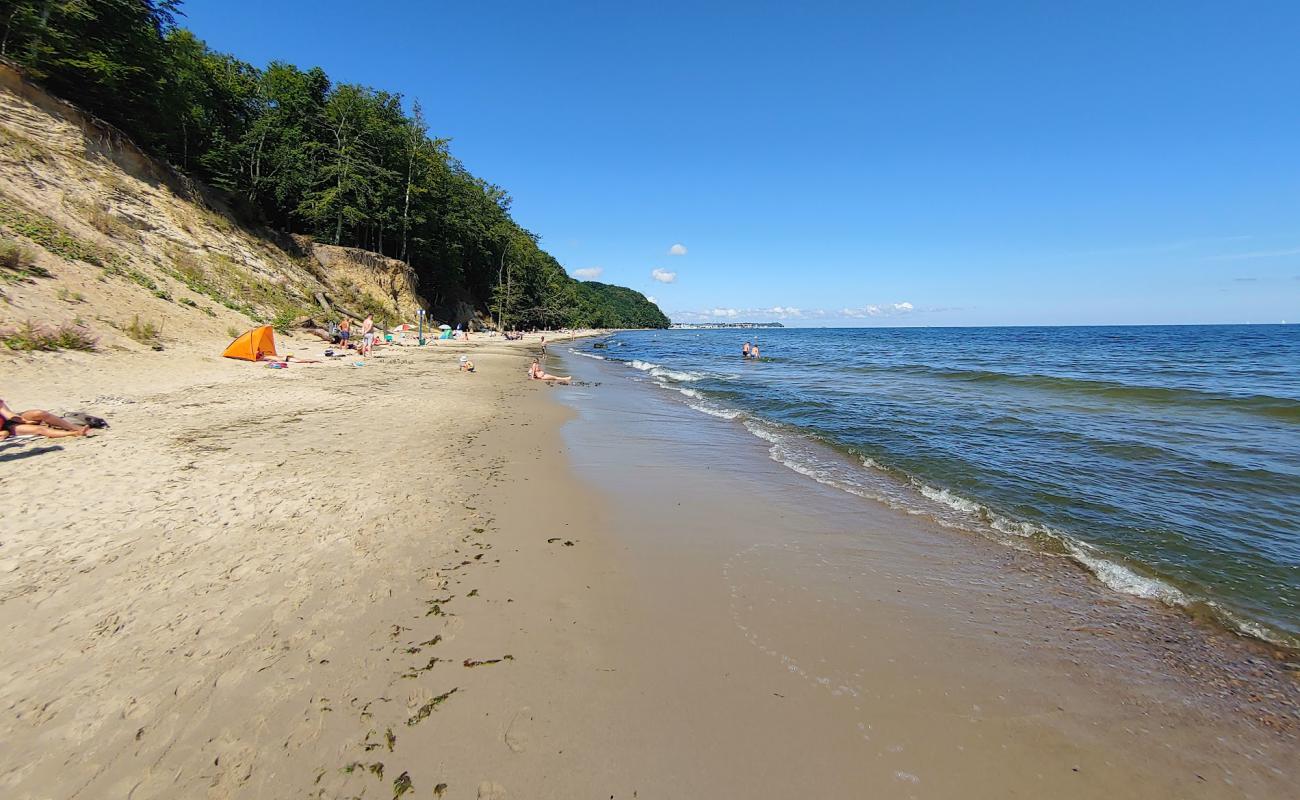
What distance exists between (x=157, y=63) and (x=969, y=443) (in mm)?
36535

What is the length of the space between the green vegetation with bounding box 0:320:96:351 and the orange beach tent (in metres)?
3.16

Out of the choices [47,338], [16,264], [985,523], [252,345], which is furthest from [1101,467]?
[16,264]

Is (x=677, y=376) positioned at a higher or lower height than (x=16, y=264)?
lower

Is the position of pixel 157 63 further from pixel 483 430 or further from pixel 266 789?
pixel 266 789

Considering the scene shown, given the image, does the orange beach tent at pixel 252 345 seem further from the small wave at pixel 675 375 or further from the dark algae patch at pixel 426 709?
the dark algae patch at pixel 426 709

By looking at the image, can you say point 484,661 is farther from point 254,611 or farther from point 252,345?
point 252,345

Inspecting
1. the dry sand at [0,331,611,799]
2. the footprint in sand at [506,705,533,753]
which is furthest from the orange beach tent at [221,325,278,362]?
the footprint in sand at [506,705,533,753]

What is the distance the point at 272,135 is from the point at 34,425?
3842 cm

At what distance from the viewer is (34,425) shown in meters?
6.41

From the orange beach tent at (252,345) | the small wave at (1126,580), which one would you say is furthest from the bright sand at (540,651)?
the orange beach tent at (252,345)

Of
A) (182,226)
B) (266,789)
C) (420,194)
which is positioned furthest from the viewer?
(420,194)

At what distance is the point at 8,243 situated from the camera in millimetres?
12719

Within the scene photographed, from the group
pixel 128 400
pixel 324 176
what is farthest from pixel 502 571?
pixel 324 176

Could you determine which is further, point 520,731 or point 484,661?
point 484,661
